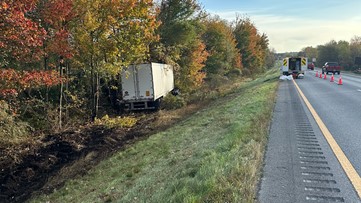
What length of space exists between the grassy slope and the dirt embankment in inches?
32.4

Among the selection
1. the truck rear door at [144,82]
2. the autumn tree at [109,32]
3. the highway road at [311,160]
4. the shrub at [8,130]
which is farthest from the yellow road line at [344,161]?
the truck rear door at [144,82]

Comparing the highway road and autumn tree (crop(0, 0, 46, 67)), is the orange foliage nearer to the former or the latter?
autumn tree (crop(0, 0, 46, 67))

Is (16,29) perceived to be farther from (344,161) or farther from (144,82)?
(344,161)

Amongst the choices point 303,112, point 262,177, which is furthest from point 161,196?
point 303,112

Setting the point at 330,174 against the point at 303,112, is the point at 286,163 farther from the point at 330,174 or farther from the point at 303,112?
the point at 303,112

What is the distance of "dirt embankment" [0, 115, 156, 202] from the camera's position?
8.62m

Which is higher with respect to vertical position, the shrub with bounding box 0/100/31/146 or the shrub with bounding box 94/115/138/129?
the shrub with bounding box 0/100/31/146

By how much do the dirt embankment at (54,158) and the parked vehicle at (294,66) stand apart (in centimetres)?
2522

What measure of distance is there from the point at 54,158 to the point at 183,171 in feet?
20.9

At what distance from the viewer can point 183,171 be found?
5.86m

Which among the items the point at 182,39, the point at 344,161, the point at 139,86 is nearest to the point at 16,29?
the point at 139,86

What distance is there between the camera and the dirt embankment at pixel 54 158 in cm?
862

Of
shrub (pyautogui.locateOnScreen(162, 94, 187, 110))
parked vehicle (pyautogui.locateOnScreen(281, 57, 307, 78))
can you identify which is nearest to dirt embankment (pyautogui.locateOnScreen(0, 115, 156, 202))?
shrub (pyautogui.locateOnScreen(162, 94, 187, 110))

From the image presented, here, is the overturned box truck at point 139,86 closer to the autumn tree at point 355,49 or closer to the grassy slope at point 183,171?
the grassy slope at point 183,171
